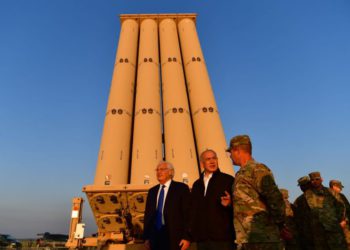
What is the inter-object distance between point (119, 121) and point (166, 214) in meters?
8.02

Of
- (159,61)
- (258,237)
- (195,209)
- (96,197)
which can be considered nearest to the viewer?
(258,237)

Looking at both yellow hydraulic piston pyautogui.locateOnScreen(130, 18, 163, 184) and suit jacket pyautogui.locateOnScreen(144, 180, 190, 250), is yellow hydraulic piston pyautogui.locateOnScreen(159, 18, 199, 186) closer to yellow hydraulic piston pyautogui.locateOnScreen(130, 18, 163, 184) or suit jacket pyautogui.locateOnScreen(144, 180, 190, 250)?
yellow hydraulic piston pyautogui.locateOnScreen(130, 18, 163, 184)

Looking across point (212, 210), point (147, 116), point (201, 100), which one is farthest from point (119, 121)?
point (212, 210)

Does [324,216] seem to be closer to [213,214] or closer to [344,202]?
[344,202]

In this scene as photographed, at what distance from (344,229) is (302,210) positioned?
731mm

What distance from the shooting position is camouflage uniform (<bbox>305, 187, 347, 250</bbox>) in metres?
4.57

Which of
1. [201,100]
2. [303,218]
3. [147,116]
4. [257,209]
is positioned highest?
[201,100]

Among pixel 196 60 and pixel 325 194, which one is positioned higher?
pixel 196 60

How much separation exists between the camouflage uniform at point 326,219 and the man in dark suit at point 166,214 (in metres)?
2.50

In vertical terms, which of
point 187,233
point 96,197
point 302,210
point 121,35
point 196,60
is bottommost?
point 187,233

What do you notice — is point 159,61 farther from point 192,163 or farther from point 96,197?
point 96,197

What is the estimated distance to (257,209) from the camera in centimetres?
264

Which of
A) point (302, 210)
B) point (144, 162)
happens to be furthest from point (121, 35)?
point (302, 210)

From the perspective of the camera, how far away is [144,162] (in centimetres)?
1013
